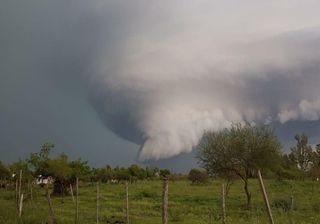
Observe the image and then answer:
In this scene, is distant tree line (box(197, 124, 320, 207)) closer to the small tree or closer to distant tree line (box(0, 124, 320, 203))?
distant tree line (box(0, 124, 320, 203))

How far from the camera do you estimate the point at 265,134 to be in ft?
138

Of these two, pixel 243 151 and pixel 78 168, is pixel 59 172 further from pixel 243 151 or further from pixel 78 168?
pixel 243 151

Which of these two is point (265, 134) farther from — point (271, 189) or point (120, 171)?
point (120, 171)

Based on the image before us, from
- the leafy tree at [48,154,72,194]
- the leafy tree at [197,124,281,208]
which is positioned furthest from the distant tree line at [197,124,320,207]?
the leafy tree at [48,154,72,194]

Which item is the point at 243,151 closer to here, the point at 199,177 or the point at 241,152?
the point at 241,152

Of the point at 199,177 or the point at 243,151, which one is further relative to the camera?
the point at 199,177

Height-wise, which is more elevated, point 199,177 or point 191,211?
point 199,177

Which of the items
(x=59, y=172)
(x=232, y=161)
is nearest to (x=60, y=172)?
(x=59, y=172)

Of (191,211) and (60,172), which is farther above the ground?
(60,172)

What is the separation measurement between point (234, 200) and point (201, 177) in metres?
30.2

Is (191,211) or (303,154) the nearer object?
(191,211)

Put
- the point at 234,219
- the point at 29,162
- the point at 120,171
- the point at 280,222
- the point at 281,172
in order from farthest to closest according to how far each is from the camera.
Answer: the point at 120,171 < the point at 281,172 < the point at 29,162 < the point at 234,219 < the point at 280,222

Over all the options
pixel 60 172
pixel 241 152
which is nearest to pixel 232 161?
pixel 241 152

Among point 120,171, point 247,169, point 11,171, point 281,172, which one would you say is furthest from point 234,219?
point 120,171
